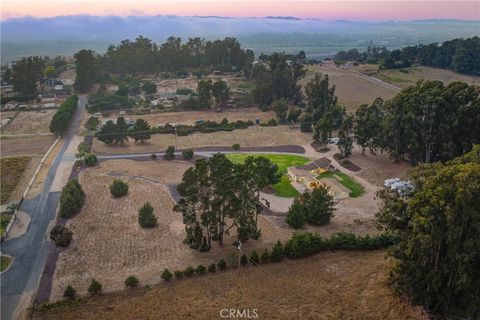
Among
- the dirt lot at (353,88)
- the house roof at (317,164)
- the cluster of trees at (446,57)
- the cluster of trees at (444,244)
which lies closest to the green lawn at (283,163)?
the house roof at (317,164)

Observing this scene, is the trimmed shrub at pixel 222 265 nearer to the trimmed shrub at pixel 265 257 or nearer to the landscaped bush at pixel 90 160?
the trimmed shrub at pixel 265 257

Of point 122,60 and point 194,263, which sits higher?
point 122,60

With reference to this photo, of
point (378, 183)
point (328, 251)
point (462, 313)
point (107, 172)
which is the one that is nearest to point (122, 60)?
point (107, 172)

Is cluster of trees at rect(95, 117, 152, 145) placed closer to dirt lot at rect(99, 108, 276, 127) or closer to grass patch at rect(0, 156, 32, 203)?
grass patch at rect(0, 156, 32, 203)

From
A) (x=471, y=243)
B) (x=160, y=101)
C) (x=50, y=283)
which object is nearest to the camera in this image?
(x=471, y=243)

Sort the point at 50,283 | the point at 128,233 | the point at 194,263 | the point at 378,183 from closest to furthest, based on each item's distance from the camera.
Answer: the point at 50,283
the point at 194,263
the point at 128,233
the point at 378,183

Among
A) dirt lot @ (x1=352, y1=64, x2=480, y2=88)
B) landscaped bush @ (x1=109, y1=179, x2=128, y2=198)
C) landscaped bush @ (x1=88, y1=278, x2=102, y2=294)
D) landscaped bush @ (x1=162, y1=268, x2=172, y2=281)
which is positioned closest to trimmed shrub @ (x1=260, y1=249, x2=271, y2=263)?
landscaped bush @ (x1=162, y1=268, x2=172, y2=281)

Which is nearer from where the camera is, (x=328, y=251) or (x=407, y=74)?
(x=328, y=251)

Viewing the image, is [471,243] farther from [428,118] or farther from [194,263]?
[428,118]
